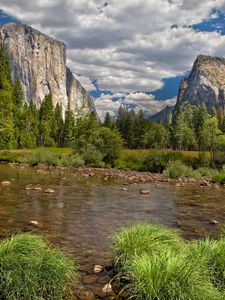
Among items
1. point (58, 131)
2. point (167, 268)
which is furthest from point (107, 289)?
point (58, 131)

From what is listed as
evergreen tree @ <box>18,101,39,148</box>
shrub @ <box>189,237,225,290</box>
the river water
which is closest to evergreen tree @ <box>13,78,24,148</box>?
evergreen tree @ <box>18,101,39,148</box>

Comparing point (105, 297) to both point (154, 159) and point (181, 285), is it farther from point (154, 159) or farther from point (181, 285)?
point (154, 159)

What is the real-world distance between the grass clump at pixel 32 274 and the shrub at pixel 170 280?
121cm

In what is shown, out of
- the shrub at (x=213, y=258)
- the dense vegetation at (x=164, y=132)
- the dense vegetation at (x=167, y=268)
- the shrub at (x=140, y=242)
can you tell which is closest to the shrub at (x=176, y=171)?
the shrub at (x=140, y=242)

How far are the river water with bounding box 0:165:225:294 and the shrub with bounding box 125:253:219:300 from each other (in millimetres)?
1299

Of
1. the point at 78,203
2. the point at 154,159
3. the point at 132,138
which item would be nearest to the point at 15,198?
the point at 78,203

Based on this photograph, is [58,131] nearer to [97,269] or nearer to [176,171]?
[176,171]

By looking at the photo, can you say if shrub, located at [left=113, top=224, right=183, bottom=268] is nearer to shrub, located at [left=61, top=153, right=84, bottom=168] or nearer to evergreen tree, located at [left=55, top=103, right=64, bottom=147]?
shrub, located at [left=61, top=153, right=84, bottom=168]

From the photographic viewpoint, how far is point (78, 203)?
17.6 m

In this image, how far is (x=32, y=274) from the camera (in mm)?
5855

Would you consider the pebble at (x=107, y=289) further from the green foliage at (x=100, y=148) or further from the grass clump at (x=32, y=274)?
the green foliage at (x=100, y=148)

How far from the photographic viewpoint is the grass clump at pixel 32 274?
5.71 meters

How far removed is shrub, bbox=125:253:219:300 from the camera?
5461 mm

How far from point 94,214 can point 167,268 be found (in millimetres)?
9135
